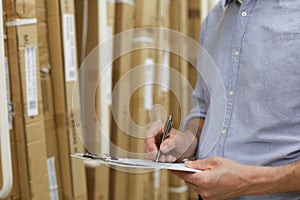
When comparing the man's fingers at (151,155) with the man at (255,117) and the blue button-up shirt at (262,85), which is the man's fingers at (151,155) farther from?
the blue button-up shirt at (262,85)

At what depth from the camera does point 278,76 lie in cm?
90

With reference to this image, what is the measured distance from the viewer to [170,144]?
0.94 m

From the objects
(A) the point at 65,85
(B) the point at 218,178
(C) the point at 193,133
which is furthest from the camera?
(A) the point at 65,85

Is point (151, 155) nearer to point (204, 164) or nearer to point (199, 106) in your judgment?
point (204, 164)

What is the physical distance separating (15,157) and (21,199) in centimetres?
14

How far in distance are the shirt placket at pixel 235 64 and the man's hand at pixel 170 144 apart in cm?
9

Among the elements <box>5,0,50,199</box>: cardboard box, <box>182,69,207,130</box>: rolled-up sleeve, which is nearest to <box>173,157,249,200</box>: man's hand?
<box>182,69,207,130</box>: rolled-up sleeve

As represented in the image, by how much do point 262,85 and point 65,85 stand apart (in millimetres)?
634

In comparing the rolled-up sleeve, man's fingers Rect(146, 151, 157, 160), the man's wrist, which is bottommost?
the man's wrist

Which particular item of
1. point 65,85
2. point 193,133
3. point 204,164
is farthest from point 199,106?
point 65,85

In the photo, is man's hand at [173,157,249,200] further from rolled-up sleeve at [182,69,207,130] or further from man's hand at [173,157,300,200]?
rolled-up sleeve at [182,69,207,130]

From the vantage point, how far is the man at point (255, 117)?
0.85 meters

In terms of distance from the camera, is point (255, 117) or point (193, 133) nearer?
point (255, 117)

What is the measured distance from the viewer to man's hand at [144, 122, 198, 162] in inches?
36.6
